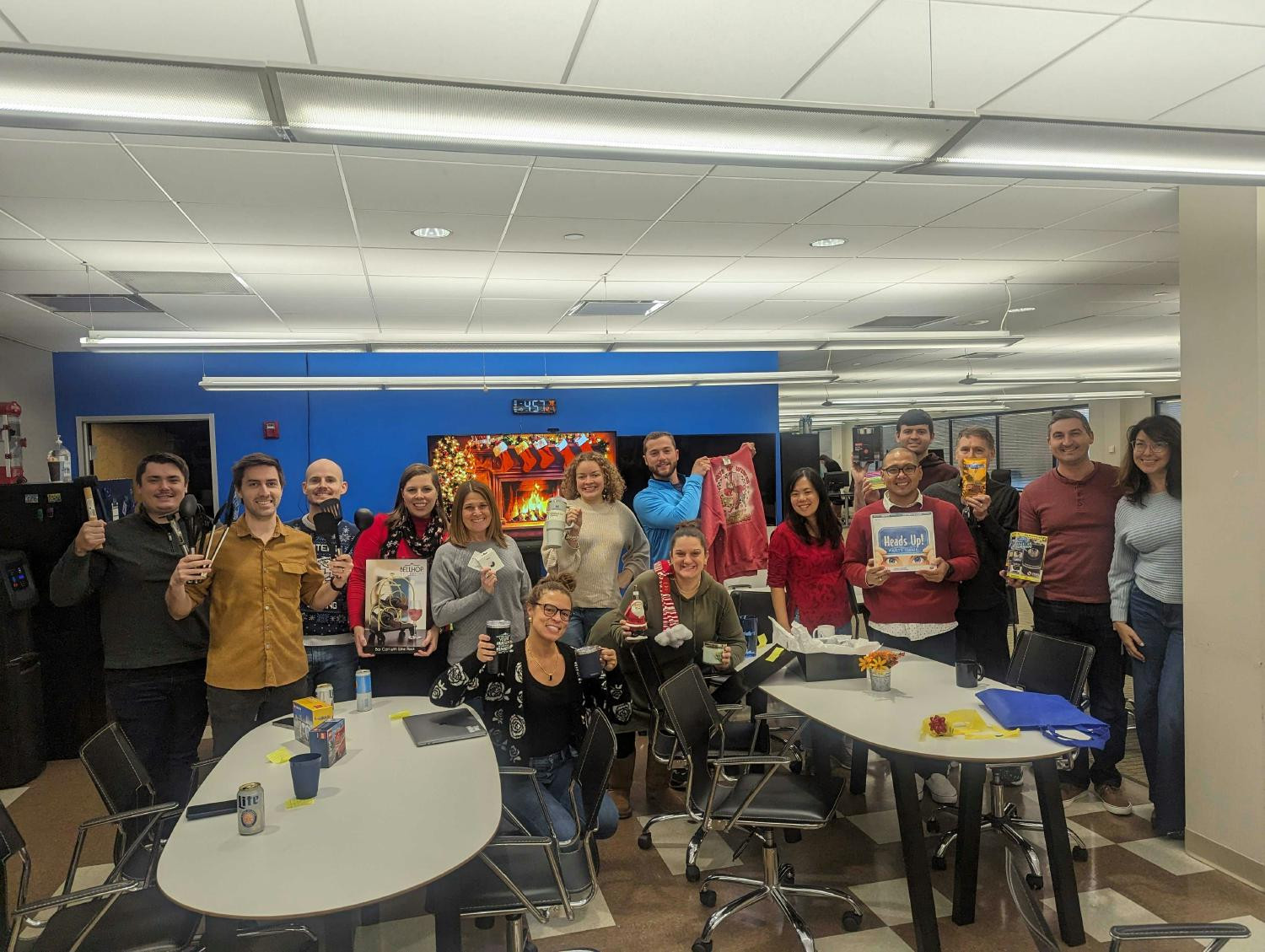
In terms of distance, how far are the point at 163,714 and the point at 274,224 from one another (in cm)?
267

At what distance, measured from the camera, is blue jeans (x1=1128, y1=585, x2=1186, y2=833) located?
3.81 metres

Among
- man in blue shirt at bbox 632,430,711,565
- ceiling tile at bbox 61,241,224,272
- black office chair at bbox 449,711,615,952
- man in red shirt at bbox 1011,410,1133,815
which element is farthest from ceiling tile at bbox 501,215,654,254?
black office chair at bbox 449,711,615,952

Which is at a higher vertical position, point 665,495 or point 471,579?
point 665,495

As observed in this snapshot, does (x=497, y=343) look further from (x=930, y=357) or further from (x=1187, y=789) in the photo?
(x=1187, y=789)

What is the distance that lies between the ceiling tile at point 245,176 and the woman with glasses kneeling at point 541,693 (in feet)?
7.19

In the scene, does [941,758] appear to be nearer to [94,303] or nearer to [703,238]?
[703,238]

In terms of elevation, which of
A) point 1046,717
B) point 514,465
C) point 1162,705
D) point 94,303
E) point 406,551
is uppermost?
point 94,303

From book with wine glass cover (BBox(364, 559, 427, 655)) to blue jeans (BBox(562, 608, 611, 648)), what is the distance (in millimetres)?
936

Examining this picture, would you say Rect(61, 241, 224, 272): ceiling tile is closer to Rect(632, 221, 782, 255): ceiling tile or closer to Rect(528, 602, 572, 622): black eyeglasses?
Rect(632, 221, 782, 255): ceiling tile

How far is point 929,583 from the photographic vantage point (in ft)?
14.1

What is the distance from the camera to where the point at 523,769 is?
2947 millimetres

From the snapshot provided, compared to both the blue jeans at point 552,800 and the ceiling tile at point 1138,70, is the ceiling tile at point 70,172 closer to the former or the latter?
the blue jeans at point 552,800

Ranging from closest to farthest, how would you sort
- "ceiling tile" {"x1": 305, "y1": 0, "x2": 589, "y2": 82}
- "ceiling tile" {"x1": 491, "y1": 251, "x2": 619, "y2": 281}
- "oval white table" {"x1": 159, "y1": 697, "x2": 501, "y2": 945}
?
1. "oval white table" {"x1": 159, "y1": 697, "x2": 501, "y2": 945}
2. "ceiling tile" {"x1": 305, "y1": 0, "x2": 589, "y2": 82}
3. "ceiling tile" {"x1": 491, "y1": 251, "x2": 619, "y2": 281}

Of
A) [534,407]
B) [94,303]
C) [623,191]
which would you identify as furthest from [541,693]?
[534,407]
